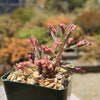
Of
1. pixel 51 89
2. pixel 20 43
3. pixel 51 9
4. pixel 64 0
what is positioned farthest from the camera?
pixel 64 0

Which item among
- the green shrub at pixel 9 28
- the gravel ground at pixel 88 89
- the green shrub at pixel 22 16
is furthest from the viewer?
the green shrub at pixel 22 16

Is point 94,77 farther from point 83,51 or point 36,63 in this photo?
point 36,63

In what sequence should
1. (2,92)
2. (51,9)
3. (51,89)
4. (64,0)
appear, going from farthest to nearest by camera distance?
(64,0)
(51,9)
(2,92)
(51,89)

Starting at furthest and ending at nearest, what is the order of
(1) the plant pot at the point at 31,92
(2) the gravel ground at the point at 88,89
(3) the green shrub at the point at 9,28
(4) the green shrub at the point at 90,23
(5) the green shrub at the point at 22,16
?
(5) the green shrub at the point at 22,16 < (3) the green shrub at the point at 9,28 < (4) the green shrub at the point at 90,23 < (2) the gravel ground at the point at 88,89 < (1) the plant pot at the point at 31,92

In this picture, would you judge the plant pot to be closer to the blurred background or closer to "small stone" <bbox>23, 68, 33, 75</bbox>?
"small stone" <bbox>23, 68, 33, 75</bbox>

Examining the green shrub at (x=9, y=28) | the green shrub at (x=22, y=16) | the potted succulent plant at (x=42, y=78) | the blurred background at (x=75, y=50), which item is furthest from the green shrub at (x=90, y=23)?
the potted succulent plant at (x=42, y=78)

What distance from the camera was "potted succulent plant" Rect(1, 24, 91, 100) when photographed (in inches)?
19.2

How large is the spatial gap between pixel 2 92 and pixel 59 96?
449 millimetres

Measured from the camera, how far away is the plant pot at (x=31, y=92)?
478 mm

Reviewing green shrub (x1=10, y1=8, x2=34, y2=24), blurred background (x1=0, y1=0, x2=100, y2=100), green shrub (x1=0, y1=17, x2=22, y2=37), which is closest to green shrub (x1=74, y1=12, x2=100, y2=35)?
blurred background (x1=0, y1=0, x2=100, y2=100)

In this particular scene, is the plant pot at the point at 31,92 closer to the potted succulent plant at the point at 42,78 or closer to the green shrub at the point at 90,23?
the potted succulent plant at the point at 42,78

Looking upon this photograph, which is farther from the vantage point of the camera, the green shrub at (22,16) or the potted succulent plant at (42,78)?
the green shrub at (22,16)

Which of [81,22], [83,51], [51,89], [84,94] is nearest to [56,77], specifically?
[51,89]

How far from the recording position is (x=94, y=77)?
286 centimetres
